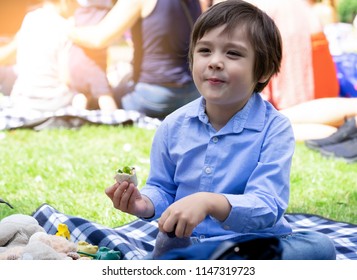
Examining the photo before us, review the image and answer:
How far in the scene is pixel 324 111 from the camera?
425 cm

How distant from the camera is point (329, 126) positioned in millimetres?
4180

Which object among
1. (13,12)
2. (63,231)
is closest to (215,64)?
(63,231)

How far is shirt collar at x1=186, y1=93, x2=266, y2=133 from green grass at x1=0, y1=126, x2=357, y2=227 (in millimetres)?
886

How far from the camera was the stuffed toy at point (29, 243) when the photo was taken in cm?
203

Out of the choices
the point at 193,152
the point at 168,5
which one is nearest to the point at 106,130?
the point at 168,5

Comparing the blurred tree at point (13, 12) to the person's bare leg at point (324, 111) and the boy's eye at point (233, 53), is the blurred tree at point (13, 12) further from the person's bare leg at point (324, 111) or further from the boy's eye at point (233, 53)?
the boy's eye at point (233, 53)

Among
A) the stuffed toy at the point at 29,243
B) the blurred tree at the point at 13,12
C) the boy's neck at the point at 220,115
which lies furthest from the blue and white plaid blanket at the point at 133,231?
the blurred tree at the point at 13,12

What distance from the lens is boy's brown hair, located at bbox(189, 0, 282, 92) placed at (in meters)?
2.05

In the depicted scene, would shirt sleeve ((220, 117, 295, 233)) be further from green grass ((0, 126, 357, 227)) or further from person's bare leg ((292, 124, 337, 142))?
person's bare leg ((292, 124, 337, 142))

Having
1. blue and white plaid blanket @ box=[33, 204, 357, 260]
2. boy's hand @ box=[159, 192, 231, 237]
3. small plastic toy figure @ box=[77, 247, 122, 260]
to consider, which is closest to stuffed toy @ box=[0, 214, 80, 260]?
small plastic toy figure @ box=[77, 247, 122, 260]

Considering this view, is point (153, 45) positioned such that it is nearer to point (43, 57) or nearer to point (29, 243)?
point (43, 57)

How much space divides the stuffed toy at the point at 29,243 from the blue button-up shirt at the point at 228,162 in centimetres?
28

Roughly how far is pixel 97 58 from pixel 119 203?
8.40ft

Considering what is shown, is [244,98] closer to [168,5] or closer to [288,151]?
[288,151]
